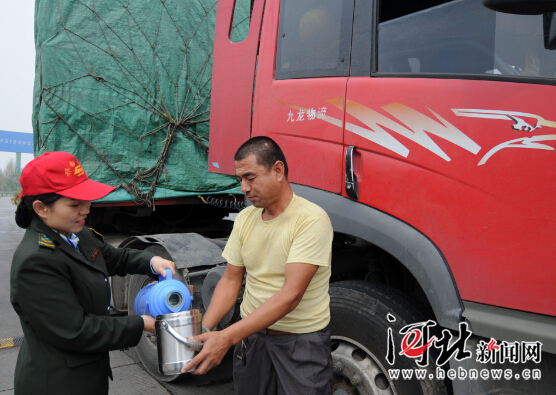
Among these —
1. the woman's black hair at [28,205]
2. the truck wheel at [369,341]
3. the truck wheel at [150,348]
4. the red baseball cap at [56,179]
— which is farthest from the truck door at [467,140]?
the truck wheel at [150,348]

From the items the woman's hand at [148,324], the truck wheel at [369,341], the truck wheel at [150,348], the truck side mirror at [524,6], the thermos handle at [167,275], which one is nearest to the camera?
the truck side mirror at [524,6]

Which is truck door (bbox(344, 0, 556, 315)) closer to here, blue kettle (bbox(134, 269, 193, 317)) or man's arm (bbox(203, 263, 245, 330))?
man's arm (bbox(203, 263, 245, 330))

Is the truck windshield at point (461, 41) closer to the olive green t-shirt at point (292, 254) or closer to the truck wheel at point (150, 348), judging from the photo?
the olive green t-shirt at point (292, 254)

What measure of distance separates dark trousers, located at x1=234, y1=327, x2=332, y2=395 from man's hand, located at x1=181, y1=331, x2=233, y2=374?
27cm

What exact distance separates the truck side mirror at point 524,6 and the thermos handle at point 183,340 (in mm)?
1673

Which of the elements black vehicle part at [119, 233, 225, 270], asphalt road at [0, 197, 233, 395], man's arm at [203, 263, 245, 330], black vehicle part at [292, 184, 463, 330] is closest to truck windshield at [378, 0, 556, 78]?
black vehicle part at [292, 184, 463, 330]

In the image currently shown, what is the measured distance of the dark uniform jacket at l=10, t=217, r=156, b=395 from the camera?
161 cm

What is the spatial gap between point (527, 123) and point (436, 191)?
1.47 feet

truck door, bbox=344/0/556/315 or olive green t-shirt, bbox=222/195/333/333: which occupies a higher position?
truck door, bbox=344/0/556/315

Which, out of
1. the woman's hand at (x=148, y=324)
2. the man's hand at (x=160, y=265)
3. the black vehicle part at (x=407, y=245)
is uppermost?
the black vehicle part at (x=407, y=245)

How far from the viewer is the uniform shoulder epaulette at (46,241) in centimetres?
166

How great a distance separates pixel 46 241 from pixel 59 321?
30cm

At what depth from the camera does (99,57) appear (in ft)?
15.0

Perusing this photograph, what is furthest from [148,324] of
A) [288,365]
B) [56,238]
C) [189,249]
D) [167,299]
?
[189,249]
